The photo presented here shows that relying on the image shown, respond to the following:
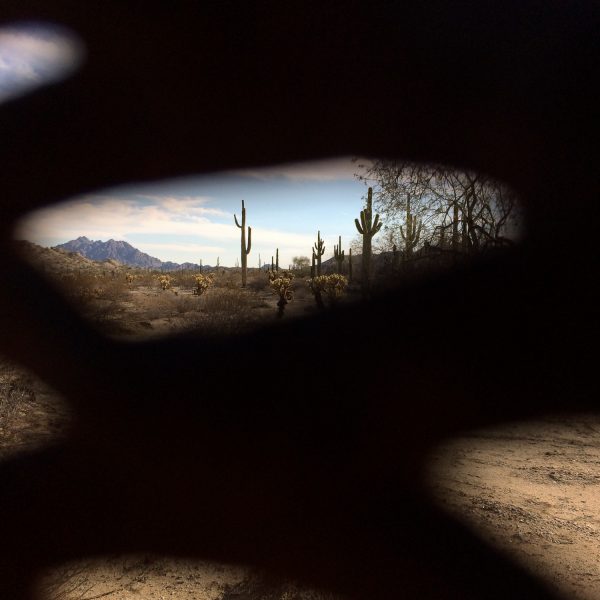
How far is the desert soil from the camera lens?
1.00 metres

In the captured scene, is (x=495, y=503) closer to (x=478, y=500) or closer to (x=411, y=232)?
(x=478, y=500)

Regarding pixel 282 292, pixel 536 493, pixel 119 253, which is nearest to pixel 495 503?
pixel 536 493

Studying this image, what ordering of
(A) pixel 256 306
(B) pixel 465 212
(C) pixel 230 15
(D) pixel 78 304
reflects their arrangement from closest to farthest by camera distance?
(C) pixel 230 15
(D) pixel 78 304
(B) pixel 465 212
(A) pixel 256 306

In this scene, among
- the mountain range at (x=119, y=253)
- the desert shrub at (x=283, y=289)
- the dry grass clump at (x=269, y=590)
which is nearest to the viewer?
the dry grass clump at (x=269, y=590)

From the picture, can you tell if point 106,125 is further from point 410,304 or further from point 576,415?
point 576,415

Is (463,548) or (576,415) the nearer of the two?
(576,415)

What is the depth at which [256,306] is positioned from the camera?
4.66 meters

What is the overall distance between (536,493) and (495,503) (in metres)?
0.17

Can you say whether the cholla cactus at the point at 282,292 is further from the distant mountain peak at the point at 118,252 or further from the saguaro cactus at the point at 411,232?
the distant mountain peak at the point at 118,252

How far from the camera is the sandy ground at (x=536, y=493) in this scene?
1046 mm

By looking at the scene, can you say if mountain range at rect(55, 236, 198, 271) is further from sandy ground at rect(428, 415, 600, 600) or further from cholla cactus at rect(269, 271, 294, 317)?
sandy ground at rect(428, 415, 600, 600)

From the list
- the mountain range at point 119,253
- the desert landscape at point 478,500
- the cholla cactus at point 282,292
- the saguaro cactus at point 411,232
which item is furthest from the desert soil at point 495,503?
the mountain range at point 119,253

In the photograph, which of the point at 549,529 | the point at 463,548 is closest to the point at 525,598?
the point at 463,548

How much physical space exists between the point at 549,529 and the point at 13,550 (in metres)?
1.44
